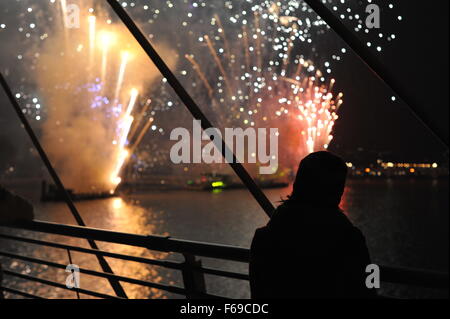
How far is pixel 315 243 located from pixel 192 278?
1.25 meters

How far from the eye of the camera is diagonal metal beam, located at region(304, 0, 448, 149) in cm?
207

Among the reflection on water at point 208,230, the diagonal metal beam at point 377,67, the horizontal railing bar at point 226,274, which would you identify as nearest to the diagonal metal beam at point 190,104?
the horizontal railing bar at point 226,274

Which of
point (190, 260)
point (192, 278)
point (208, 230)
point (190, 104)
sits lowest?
point (208, 230)

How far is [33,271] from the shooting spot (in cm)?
2694

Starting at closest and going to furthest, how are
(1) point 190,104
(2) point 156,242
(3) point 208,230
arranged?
(2) point 156,242
(1) point 190,104
(3) point 208,230

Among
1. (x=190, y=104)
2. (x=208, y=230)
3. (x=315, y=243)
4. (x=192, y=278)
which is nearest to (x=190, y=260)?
(x=192, y=278)

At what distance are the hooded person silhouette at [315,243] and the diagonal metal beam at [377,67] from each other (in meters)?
0.63

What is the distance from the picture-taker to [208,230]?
4112cm

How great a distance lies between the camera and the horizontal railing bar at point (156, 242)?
2275 millimetres

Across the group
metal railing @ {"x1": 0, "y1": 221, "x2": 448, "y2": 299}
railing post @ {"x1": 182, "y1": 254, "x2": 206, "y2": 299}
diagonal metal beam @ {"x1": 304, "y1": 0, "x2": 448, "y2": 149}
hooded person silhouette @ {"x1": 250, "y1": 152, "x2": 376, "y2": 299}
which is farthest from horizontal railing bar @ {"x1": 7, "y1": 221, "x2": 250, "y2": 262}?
diagonal metal beam @ {"x1": 304, "y1": 0, "x2": 448, "y2": 149}

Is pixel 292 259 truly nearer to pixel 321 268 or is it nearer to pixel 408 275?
pixel 321 268

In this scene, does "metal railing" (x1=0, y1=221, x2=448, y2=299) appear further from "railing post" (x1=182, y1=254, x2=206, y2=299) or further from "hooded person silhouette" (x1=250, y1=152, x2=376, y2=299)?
"hooded person silhouette" (x1=250, y1=152, x2=376, y2=299)

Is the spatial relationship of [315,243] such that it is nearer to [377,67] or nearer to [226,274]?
[226,274]

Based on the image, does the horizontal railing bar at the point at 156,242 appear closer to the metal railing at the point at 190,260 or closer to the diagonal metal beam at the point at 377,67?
the metal railing at the point at 190,260
